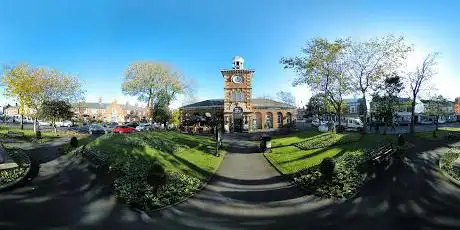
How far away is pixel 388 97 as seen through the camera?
112 ft

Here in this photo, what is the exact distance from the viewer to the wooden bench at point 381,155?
15.9 metres

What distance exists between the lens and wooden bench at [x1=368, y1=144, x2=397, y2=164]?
15930 mm

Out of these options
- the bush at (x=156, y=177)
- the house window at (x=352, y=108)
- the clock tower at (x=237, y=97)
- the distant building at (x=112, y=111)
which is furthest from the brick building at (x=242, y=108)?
the distant building at (x=112, y=111)

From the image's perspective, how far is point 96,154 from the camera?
19.2 meters

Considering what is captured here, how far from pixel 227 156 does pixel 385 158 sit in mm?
10906

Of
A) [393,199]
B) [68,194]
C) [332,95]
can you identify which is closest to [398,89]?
[332,95]

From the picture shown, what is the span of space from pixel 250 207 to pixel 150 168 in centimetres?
459

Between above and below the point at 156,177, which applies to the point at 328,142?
above

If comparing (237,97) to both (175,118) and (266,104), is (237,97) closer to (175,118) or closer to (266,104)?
(266,104)

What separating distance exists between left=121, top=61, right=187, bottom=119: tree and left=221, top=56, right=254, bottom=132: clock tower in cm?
1143

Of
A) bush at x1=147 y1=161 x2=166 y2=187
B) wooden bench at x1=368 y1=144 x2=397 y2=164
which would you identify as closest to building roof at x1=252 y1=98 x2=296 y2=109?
wooden bench at x1=368 y1=144 x2=397 y2=164

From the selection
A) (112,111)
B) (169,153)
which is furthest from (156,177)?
(112,111)

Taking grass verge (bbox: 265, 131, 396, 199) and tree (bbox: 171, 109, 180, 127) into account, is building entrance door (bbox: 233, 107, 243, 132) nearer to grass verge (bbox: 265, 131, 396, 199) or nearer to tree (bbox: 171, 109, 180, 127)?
tree (bbox: 171, 109, 180, 127)

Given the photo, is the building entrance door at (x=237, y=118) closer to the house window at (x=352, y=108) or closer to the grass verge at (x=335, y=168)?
the grass verge at (x=335, y=168)
